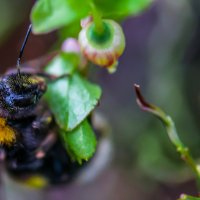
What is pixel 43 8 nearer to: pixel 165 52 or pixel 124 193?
pixel 165 52

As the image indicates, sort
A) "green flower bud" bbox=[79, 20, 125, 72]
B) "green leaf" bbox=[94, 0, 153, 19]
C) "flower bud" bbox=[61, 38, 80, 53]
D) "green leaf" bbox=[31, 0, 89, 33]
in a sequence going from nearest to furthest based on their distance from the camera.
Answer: "green flower bud" bbox=[79, 20, 125, 72], "green leaf" bbox=[31, 0, 89, 33], "green leaf" bbox=[94, 0, 153, 19], "flower bud" bbox=[61, 38, 80, 53]

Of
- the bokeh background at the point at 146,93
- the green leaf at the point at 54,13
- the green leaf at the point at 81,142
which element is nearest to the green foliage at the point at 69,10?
the green leaf at the point at 54,13

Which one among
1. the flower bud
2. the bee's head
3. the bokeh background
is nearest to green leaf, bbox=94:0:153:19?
the flower bud

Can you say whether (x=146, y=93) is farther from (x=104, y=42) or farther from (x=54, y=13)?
(x=104, y=42)

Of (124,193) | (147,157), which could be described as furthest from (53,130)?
(124,193)

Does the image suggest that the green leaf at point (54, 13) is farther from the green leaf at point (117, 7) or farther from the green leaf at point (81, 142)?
the green leaf at point (81, 142)

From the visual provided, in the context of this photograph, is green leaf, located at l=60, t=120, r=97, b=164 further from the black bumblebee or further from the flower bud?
the flower bud

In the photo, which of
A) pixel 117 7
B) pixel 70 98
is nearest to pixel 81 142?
pixel 70 98
